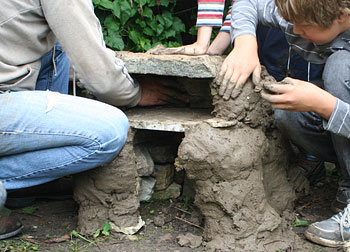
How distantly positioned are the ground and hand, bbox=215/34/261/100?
815 mm

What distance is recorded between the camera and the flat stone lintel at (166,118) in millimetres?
2549

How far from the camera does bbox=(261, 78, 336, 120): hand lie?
2.15m

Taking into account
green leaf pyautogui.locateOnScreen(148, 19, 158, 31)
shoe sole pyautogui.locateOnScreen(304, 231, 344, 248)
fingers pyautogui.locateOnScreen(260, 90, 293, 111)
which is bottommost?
shoe sole pyautogui.locateOnScreen(304, 231, 344, 248)

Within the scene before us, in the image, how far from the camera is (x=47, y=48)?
91.4 inches

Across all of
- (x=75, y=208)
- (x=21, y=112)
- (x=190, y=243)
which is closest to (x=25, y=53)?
(x=21, y=112)

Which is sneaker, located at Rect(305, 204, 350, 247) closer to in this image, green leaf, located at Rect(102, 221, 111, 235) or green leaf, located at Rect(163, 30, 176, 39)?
green leaf, located at Rect(102, 221, 111, 235)

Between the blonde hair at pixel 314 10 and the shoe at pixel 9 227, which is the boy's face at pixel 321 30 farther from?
the shoe at pixel 9 227

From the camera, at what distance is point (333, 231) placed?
231 centimetres

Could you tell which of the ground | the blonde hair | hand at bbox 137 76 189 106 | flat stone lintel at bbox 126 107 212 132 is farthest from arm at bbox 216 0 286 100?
the ground

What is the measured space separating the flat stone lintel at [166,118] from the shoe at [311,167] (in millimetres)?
848

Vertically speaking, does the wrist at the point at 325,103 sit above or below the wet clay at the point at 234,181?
above

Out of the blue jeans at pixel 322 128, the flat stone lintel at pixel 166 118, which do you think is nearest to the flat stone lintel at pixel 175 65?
the flat stone lintel at pixel 166 118

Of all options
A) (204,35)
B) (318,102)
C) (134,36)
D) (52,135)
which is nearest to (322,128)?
(318,102)

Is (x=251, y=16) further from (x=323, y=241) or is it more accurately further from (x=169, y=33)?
(x=323, y=241)
